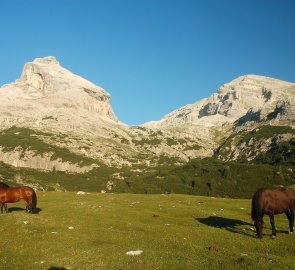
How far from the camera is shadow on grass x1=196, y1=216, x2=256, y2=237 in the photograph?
104 ft

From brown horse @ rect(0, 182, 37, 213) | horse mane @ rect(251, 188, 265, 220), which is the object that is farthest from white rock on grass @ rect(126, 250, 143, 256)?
brown horse @ rect(0, 182, 37, 213)

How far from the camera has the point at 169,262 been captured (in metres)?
20.7

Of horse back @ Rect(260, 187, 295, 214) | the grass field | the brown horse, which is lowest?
the grass field

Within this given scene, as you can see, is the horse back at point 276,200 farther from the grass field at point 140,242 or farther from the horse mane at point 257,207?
the grass field at point 140,242

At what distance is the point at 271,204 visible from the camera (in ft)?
93.5

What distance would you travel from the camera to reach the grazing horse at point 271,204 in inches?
1104

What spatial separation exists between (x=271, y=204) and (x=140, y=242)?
11.0 metres

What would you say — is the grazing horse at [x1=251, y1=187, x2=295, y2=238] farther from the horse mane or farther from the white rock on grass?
the white rock on grass

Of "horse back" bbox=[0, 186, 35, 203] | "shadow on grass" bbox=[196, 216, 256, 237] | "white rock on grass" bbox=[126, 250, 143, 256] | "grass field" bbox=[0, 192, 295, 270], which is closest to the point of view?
"grass field" bbox=[0, 192, 295, 270]

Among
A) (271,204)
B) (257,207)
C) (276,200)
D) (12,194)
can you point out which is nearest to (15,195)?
(12,194)

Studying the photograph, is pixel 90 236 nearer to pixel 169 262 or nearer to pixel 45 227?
pixel 45 227

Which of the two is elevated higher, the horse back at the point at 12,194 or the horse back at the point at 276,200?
the horse back at the point at 276,200

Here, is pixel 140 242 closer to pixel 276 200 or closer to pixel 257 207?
pixel 257 207

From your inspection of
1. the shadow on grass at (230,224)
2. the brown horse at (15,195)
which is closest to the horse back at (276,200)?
the shadow on grass at (230,224)
